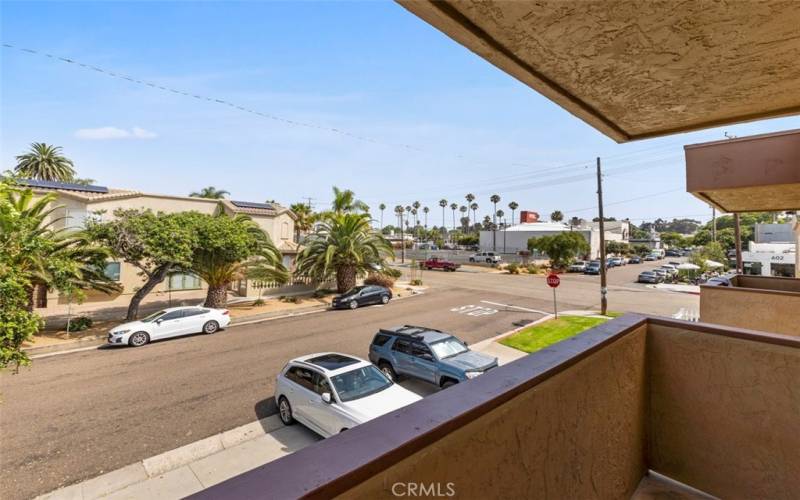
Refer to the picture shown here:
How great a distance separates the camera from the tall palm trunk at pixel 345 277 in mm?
24275

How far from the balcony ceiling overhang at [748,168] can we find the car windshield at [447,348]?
7.01m

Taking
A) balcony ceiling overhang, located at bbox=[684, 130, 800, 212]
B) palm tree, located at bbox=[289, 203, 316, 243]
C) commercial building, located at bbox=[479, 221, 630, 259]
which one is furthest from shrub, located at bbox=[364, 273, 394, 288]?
commercial building, located at bbox=[479, 221, 630, 259]

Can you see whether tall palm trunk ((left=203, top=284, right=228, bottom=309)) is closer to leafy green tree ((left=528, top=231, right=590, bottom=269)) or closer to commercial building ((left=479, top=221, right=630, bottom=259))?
leafy green tree ((left=528, top=231, right=590, bottom=269))

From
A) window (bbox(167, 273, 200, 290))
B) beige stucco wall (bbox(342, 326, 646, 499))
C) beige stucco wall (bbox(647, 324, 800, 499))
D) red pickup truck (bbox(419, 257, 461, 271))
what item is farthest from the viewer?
red pickup truck (bbox(419, 257, 461, 271))

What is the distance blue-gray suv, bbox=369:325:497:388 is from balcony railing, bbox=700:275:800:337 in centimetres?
527

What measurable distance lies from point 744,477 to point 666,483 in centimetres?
61

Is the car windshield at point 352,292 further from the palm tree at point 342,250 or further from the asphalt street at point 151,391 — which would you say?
the palm tree at point 342,250

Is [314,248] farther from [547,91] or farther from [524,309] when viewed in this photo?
[547,91]

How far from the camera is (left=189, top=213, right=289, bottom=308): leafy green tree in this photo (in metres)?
17.2

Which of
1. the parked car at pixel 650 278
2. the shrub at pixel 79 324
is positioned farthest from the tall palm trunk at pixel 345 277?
the parked car at pixel 650 278

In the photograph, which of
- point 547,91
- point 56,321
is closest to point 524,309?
point 547,91

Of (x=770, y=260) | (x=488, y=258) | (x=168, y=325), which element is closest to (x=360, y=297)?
(x=168, y=325)

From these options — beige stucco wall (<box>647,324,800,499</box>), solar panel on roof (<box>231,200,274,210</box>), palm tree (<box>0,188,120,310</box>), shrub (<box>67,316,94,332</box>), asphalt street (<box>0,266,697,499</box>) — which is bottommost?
asphalt street (<box>0,266,697,499</box>)

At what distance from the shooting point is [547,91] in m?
3.29
